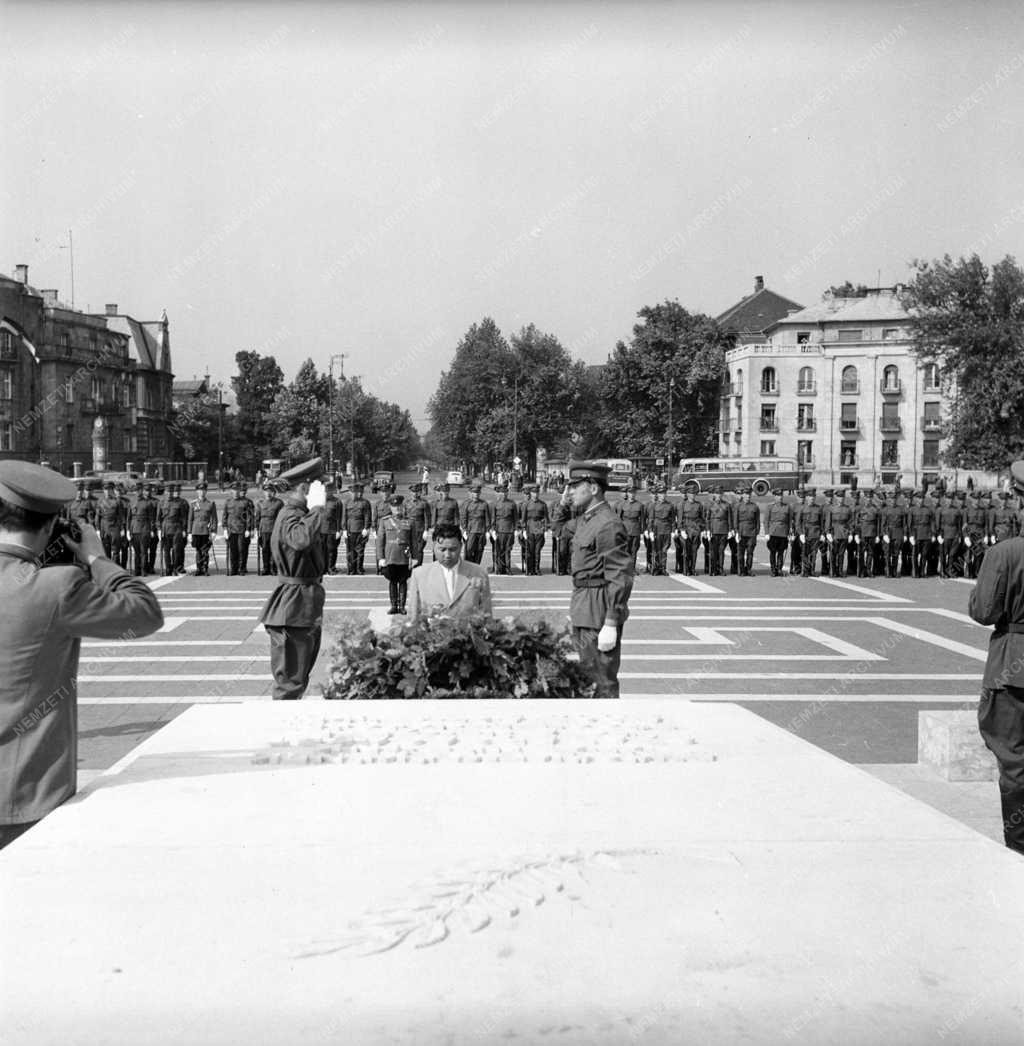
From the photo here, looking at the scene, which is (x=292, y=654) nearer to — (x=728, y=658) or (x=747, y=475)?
(x=728, y=658)

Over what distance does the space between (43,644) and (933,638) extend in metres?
12.5

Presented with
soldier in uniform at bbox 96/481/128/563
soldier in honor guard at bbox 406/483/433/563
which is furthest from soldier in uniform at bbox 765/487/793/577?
soldier in uniform at bbox 96/481/128/563

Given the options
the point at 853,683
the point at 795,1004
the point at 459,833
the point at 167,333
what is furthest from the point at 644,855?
the point at 167,333

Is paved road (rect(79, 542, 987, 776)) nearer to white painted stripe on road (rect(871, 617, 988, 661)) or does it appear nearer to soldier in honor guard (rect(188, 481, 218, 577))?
white painted stripe on road (rect(871, 617, 988, 661))

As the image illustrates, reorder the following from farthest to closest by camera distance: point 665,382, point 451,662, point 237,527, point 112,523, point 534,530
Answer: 1. point 665,382
2. point 534,530
3. point 112,523
4. point 237,527
5. point 451,662

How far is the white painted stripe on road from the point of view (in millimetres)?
12914

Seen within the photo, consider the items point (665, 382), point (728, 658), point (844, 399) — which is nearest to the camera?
point (728, 658)

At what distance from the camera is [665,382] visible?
273 feet

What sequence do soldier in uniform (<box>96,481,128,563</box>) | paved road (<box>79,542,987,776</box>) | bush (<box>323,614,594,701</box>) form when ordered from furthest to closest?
1. soldier in uniform (<box>96,481,128,563</box>)
2. paved road (<box>79,542,987,776</box>)
3. bush (<box>323,614,594,701</box>)

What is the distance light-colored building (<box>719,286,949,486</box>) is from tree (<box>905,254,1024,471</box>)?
92.9 feet

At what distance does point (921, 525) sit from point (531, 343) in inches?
3002

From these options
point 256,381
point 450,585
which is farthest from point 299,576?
point 256,381

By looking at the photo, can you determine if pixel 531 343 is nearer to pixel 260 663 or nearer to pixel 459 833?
pixel 260 663

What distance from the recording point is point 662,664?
11.9m
